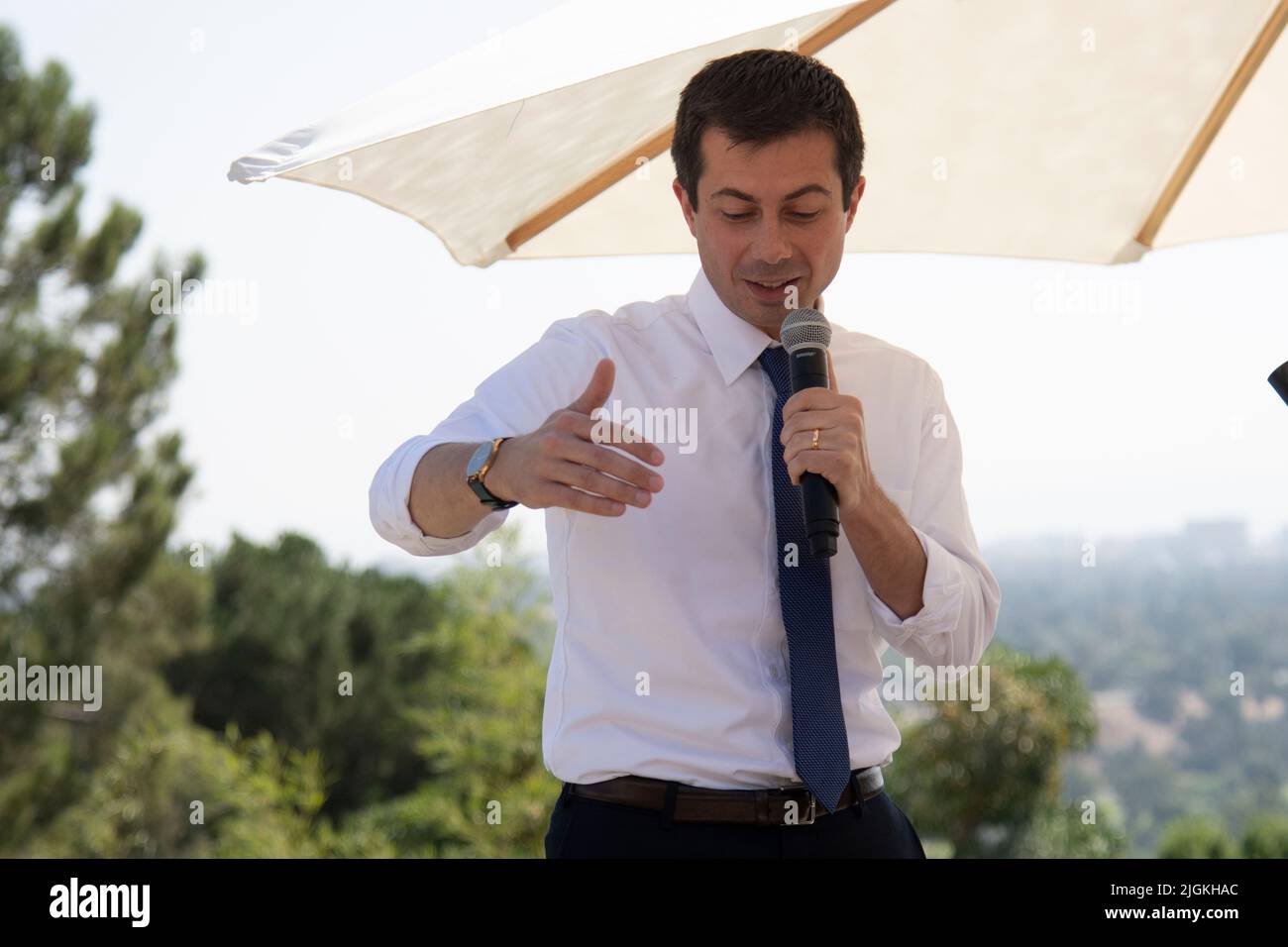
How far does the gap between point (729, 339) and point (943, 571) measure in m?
0.53

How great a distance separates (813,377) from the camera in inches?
75.2

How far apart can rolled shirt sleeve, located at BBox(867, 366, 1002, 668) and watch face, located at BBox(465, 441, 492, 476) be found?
650 millimetres

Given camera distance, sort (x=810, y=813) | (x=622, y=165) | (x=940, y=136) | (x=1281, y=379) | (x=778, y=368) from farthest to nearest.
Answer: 1. (x=940, y=136)
2. (x=622, y=165)
3. (x=778, y=368)
4. (x=810, y=813)
5. (x=1281, y=379)

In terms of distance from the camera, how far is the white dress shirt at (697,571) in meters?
1.96

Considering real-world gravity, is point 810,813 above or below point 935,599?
below

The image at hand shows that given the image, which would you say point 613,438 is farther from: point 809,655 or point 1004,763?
point 1004,763

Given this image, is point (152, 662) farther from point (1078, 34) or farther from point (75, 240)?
point (1078, 34)

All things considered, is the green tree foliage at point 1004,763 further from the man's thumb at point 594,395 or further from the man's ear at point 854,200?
the man's thumb at point 594,395

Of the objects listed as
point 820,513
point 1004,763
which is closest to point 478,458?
point 820,513

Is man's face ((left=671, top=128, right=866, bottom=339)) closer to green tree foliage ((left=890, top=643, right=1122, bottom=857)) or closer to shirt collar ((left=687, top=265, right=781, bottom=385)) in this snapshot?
shirt collar ((left=687, top=265, right=781, bottom=385))

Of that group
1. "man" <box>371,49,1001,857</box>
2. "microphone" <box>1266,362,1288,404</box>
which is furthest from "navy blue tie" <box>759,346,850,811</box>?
"microphone" <box>1266,362,1288,404</box>

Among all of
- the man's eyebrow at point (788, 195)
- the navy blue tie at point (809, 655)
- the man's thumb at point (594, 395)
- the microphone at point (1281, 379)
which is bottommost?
the navy blue tie at point (809, 655)

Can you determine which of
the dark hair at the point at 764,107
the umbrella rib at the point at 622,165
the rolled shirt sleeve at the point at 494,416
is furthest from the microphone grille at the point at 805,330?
the umbrella rib at the point at 622,165

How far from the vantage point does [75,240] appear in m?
A: 10.8
